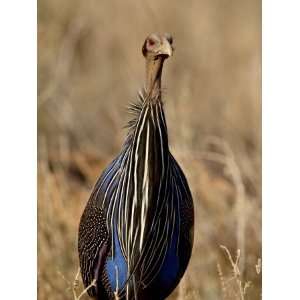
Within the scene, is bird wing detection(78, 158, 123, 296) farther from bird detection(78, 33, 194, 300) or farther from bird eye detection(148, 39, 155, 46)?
bird eye detection(148, 39, 155, 46)

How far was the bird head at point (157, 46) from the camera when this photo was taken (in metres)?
2.40

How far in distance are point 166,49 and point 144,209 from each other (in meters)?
0.27

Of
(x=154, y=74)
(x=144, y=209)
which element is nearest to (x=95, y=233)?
(x=144, y=209)

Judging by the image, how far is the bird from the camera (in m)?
2.39

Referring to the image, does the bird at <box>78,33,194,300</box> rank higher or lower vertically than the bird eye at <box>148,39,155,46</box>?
lower

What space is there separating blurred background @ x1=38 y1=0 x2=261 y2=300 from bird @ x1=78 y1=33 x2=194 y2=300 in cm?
9

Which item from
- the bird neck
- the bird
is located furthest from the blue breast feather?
the bird neck

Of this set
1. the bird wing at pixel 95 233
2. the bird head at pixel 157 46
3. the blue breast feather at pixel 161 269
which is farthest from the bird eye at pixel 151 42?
the blue breast feather at pixel 161 269

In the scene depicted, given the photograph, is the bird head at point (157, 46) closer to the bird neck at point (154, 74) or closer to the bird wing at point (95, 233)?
the bird neck at point (154, 74)

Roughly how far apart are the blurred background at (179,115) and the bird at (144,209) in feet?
0.30
